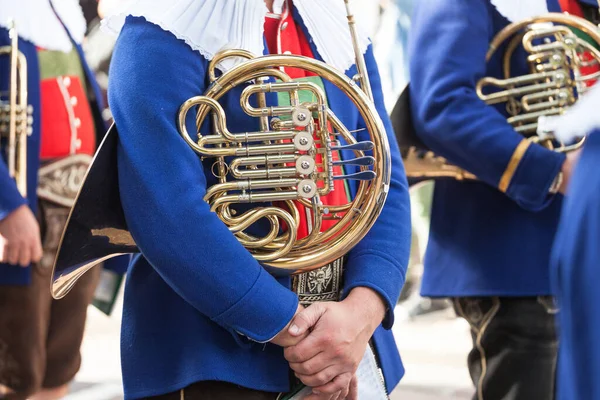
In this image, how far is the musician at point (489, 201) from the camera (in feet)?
7.77

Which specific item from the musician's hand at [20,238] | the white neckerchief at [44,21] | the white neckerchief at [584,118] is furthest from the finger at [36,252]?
the white neckerchief at [584,118]

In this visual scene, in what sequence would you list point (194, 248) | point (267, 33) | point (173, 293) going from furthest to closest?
point (267, 33), point (173, 293), point (194, 248)

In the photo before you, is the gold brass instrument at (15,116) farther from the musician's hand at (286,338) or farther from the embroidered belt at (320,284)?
the musician's hand at (286,338)

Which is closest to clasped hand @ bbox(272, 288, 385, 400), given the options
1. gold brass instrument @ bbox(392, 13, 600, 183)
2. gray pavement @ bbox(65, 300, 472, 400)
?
gold brass instrument @ bbox(392, 13, 600, 183)

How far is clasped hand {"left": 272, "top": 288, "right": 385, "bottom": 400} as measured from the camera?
1646 mm

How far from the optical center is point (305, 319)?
1.65 meters

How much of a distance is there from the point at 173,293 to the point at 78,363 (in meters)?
1.50

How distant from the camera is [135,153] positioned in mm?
1624

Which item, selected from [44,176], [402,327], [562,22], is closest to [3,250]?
[44,176]

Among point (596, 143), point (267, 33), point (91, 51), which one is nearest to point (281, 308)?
point (267, 33)

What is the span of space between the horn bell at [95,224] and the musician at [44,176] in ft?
3.15

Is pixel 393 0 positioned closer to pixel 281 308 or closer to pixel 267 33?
pixel 267 33

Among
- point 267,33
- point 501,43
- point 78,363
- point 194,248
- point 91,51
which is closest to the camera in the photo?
point 194,248

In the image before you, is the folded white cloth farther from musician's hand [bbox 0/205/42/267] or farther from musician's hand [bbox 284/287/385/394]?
musician's hand [bbox 0/205/42/267]
